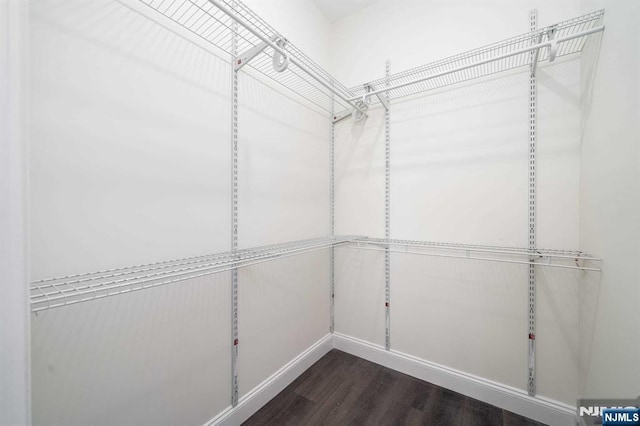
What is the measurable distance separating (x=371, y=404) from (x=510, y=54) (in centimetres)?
193

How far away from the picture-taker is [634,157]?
776 millimetres

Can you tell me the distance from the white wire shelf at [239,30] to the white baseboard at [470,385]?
1810 mm

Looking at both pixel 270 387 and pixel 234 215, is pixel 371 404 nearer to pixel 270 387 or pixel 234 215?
pixel 270 387

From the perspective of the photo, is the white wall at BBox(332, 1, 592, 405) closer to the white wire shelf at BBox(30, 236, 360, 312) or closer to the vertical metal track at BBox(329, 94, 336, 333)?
the vertical metal track at BBox(329, 94, 336, 333)

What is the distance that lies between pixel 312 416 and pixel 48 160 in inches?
63.4

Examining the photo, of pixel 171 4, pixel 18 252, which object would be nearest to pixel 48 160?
pixel 18 252

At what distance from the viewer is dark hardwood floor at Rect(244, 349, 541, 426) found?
1294 mm

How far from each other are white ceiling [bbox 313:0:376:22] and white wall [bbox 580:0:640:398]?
129 centimetres

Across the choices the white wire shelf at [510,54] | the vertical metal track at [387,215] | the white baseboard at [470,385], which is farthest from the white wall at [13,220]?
the white baseboard at [470,385]

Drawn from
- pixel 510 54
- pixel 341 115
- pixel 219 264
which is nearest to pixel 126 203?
pixel 219 264

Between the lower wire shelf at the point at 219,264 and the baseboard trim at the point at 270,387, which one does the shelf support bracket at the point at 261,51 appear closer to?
the lower wire shelf at the point at 219,264

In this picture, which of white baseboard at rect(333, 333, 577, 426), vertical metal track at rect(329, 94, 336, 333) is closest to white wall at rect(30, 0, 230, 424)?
vertical metal track at rect(329, 94, 336, 333)

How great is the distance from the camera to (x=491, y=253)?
1.41 meters

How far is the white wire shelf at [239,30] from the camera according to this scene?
911 mm
